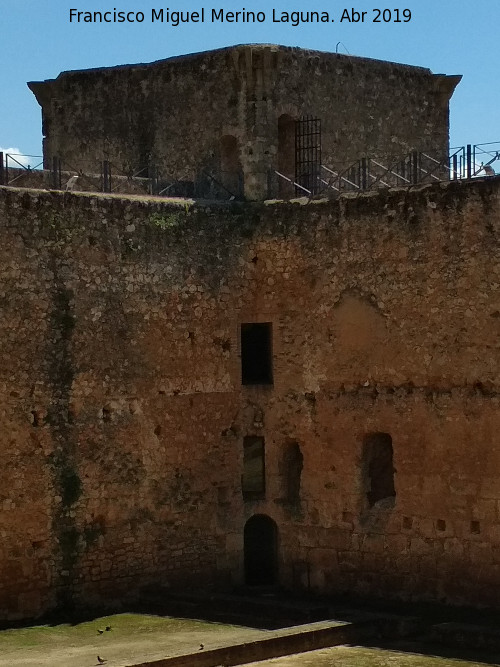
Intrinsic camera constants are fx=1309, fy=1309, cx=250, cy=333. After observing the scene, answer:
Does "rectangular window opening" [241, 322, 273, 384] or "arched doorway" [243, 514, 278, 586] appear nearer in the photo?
"arched doorway" [243, 514, 278, 586]

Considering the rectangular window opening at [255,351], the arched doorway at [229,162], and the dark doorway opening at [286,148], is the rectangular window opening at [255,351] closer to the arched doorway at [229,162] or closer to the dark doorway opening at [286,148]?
the arched doorway at [229,162]

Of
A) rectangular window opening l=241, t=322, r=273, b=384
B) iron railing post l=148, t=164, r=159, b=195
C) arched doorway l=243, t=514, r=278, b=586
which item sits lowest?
arched doorway l=243, t=514, r=278, b=586

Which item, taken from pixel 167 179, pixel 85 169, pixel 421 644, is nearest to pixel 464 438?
pixel 421 644

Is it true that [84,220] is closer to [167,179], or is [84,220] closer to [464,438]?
[167,179]

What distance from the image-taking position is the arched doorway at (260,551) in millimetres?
21422

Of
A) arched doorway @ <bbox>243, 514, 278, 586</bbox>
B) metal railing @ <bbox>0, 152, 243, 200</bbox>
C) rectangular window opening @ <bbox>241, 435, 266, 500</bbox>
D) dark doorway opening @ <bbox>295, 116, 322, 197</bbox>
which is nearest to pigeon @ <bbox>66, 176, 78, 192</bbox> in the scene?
metal railing @ <bbox>0, 152, 243, 200</bbox>

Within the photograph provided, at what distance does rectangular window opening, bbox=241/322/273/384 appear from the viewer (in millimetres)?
21828

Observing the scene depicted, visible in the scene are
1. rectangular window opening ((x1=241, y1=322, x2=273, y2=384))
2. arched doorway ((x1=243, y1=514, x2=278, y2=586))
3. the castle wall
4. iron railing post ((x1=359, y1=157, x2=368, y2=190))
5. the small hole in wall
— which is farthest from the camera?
the castle wall

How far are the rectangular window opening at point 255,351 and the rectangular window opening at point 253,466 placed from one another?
1.01 metres

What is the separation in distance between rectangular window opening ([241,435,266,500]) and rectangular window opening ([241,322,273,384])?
101 centimetres

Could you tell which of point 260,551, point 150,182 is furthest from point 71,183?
point 260,551

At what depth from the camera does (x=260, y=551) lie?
856 inches

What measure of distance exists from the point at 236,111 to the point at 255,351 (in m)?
4.24

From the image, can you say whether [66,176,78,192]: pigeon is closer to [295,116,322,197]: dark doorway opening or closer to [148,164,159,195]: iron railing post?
[148,164,159,195]: iron railing post
